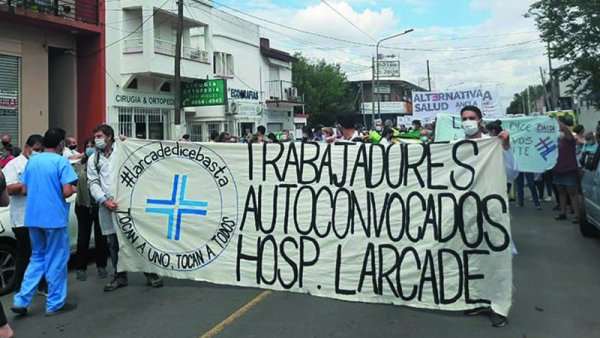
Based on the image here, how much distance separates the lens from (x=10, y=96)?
17.6m

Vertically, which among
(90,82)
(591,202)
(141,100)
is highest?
(90,82)

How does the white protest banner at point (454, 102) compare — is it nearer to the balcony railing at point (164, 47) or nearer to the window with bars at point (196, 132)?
the balcony railing at point (164, 47)

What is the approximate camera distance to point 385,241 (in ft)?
16.5

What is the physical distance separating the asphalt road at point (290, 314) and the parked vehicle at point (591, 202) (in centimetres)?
147

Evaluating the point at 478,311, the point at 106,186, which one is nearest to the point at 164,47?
the point at 106,186

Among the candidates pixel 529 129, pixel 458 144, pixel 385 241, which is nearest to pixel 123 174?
pixel 385 241

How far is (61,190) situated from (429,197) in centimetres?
361

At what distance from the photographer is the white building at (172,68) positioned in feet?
71.4

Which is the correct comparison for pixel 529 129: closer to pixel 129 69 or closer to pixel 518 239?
pixel 518 239

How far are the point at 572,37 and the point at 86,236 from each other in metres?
22.0

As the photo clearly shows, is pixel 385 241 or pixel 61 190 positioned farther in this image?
pixel 61 190

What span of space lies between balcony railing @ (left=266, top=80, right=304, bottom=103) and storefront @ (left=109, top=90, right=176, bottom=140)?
39.5ft

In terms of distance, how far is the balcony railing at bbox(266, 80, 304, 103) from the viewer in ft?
119

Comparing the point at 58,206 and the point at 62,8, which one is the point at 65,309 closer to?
the point at 58,206
